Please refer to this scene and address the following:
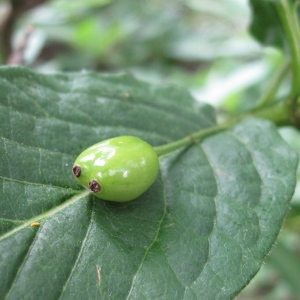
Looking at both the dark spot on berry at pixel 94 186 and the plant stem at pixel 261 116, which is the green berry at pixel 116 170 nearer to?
the dark spot on berry at pixel 94 186

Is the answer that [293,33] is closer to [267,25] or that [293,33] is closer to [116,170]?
[267,25]

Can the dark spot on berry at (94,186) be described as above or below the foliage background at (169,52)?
above

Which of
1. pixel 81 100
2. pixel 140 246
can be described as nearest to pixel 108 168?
pixel 140 246

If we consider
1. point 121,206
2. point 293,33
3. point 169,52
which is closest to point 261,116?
point 293,33

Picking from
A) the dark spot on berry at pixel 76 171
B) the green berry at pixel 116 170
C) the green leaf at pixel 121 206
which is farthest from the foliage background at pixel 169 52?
the dark spot on berry at pixel 76 171

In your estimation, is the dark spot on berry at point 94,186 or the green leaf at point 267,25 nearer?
the dark spot on berry at point 94,186

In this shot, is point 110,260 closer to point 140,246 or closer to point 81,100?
point 140,246

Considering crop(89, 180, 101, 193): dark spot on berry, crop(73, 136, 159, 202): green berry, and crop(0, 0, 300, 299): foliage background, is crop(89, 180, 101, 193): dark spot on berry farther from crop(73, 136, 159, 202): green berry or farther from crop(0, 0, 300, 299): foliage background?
crop(0, 0, 300, 299): foliage background
